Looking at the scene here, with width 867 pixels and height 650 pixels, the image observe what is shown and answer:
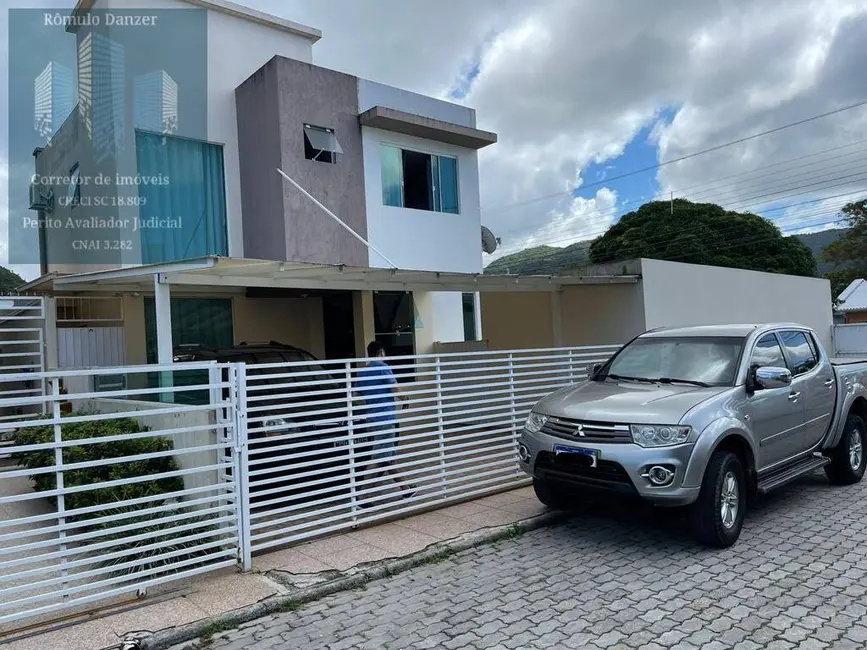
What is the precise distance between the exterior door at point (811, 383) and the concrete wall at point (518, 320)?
6.14m

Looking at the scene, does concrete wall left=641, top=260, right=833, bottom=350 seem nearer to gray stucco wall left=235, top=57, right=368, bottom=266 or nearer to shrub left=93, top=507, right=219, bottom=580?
gray stucco wall left=235, top=57, right=368, bottom=266

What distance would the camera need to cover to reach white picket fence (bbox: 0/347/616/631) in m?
4.08

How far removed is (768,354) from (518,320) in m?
7.92

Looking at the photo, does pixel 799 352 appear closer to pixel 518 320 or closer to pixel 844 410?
pixel 844 410

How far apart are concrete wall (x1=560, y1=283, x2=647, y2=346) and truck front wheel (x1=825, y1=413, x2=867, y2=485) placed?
4.11m

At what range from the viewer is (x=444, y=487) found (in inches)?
272

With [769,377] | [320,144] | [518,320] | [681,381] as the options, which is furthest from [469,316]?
[769,377]

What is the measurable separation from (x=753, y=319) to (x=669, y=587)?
39.3ft

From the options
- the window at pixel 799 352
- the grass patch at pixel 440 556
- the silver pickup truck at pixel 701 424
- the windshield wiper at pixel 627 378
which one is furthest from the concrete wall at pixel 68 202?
the window at pixel 799 352

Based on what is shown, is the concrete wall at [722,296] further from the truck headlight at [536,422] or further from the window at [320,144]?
the window at [320,144]

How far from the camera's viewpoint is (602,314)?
472 inches

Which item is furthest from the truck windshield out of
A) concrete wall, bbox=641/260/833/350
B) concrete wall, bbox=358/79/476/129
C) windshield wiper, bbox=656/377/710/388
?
concrete wall, bbox=358/79/476/129

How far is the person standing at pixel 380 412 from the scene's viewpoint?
609cm

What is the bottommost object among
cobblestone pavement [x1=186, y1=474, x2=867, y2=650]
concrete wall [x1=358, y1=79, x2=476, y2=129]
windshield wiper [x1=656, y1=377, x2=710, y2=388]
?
cobblestone pavement [x1=186, y1=474, x2=867, y2=650]
